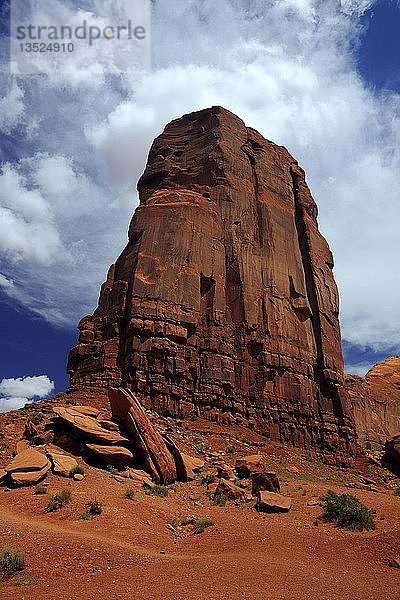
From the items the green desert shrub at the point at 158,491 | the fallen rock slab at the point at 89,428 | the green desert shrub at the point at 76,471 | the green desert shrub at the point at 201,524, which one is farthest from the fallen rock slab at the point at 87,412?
the green desert shrub at the point at 201,524

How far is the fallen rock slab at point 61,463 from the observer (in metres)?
18.3

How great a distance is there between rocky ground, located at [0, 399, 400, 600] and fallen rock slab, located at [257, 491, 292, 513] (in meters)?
0.32

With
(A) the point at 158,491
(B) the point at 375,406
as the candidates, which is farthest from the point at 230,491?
(B) the point at 375,406

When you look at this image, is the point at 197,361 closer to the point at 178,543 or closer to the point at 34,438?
the point at 34,438

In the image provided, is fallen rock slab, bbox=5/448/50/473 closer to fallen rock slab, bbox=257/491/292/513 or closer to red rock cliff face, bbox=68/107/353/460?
fallen rock slab, bbox=257/491/292/513

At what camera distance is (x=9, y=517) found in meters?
13.7

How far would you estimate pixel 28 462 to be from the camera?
18.4 m

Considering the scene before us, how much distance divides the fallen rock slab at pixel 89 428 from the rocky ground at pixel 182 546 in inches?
38.7

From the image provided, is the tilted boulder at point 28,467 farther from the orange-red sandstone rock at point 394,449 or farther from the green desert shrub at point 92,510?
the orange-red sandstone rock at point 394,449

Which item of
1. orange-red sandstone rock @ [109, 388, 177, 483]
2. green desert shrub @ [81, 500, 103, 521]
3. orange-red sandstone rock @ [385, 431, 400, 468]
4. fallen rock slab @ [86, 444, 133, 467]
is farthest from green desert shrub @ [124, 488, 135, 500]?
orange-red sandstone rock @ [385, 431, 400, 468]

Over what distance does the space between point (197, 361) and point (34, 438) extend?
15.9 meters

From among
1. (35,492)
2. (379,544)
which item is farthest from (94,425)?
(379,544)

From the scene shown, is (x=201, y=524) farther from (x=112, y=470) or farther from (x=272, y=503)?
(x=112, y=470)

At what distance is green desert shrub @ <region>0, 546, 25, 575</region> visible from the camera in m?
9.17
